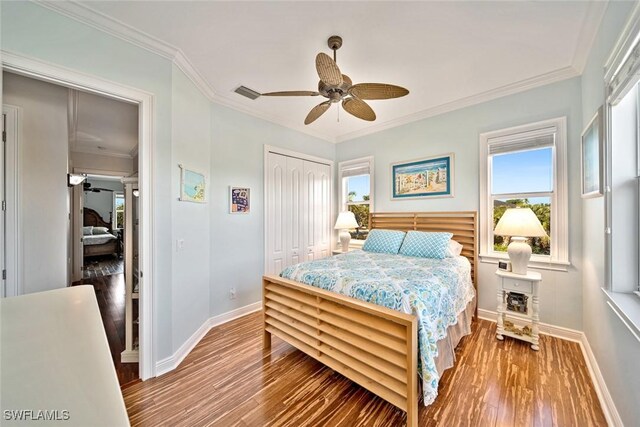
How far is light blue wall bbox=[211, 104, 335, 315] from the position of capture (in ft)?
9.95

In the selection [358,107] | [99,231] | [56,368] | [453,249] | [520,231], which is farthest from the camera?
[99,231]

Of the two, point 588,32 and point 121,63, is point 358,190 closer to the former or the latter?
point 588,32

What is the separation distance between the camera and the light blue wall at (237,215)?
3031 mm

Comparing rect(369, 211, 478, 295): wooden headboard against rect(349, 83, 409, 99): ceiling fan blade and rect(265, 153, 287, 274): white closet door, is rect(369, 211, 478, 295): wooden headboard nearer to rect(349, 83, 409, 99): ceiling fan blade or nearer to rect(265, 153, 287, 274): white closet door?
rect(265, 153, 287, 274): white closet door

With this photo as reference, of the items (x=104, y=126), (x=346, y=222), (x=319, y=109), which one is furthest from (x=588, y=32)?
(x=104, y=126)

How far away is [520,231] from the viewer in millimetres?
2426

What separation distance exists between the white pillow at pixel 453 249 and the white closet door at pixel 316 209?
2.08 m

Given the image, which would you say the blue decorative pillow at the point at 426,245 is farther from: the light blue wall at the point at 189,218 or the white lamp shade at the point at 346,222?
the light blue wall at the point at 189,218

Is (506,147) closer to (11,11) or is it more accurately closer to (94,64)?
(94,64)

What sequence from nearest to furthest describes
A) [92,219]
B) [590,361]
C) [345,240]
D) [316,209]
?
[590,361] → [345,240] → [316,209] → [92,219]

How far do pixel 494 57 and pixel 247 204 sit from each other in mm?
3104

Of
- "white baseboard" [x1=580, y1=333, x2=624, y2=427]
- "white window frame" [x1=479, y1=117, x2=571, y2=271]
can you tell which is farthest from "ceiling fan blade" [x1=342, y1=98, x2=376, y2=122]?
"white baseboard" [x1=580, y1=333, x2=624, y2=427]

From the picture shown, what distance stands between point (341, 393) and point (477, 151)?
3086 mm

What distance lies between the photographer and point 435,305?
180cm
